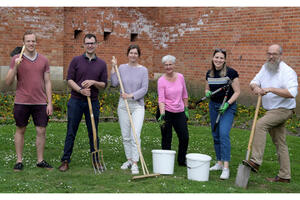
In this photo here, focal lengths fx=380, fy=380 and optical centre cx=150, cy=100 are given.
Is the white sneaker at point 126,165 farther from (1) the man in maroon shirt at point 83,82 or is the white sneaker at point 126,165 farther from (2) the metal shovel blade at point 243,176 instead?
(2) the metal shovel blade at point 243,176

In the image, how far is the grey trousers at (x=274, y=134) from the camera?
5.26m

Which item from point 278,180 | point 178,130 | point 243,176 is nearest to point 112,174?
point 178,130

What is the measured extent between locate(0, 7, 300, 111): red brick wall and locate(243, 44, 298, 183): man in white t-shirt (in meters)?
5.58

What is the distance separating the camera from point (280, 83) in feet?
17.5

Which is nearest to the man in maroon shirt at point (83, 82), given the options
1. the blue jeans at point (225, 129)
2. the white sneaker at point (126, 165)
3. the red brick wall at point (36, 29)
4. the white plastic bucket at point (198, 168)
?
the white sneaker at point (126, 165)

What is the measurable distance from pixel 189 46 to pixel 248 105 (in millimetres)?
3172

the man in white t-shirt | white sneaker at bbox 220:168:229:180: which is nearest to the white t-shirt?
the man in white t-shirt

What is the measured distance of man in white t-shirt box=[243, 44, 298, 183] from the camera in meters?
5.22

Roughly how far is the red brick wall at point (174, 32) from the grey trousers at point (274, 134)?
5.58m

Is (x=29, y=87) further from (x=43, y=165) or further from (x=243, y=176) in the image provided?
(x=243, y=176)

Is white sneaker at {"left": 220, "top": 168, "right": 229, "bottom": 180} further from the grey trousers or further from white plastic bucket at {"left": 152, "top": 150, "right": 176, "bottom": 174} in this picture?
white plastic bucket at {"left": 152, "top": 150, "right": 176, "bottom": 174}

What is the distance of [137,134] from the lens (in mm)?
5840

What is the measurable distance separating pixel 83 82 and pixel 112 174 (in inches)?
55.9

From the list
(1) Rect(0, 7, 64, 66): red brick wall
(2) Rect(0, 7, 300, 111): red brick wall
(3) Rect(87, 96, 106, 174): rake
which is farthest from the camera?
(1) Rect(0, 7, 64, 66): red brick wall
